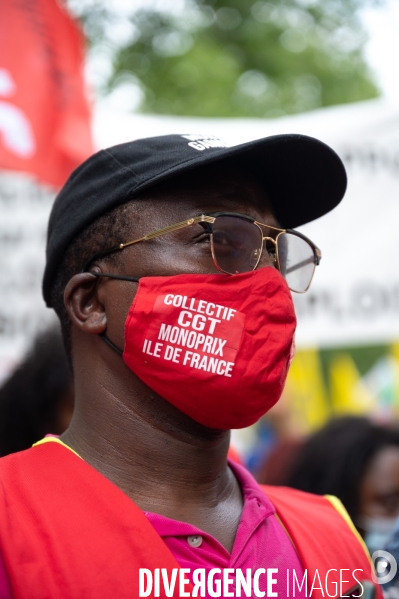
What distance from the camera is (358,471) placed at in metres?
4.34

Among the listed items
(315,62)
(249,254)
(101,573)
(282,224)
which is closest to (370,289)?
(282,224)

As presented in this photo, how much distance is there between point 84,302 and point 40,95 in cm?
261

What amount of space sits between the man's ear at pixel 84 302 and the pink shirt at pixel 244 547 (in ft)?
1.79

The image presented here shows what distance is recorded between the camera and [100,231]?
2.09 m

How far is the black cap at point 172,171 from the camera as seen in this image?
2.02 metres

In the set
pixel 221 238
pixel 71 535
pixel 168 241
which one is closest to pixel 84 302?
pixel 168 241

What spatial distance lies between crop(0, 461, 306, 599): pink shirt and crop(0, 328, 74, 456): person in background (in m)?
1.78

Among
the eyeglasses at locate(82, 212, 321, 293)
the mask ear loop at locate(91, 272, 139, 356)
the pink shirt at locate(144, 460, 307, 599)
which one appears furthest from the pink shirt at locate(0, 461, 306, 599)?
the eyeglasses at locate(82, 212, 321, 293)

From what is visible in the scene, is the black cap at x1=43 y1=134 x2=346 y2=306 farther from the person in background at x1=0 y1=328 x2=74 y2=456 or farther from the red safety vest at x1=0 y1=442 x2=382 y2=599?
the person in background at x1=0 y1=328 x2=74 y2=456

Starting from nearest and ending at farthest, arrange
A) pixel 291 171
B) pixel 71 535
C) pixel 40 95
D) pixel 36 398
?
pixel 71 535
pixel 291 171
pixel 36 398
pixel 40 95

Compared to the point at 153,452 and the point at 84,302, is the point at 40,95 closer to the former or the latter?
the point at 84,302

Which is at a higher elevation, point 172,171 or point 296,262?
point 172,171

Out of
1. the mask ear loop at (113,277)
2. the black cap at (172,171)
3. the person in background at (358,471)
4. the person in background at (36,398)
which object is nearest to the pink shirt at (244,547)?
the mask ear loop at (113,277)

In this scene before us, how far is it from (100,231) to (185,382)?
1.62 ft
